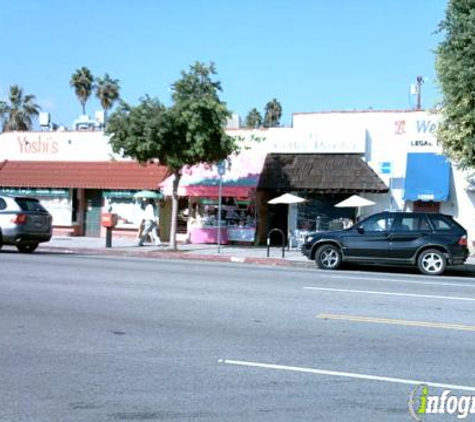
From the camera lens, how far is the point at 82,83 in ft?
198

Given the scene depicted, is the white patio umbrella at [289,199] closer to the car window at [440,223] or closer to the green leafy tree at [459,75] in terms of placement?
the green leafy tree at [459,75]

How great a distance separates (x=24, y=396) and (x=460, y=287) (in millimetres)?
10395

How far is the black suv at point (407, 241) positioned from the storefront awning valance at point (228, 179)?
7.79 meters

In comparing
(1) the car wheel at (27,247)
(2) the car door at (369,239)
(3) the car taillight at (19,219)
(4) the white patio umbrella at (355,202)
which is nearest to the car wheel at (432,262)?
(2) the car door at (369,239)

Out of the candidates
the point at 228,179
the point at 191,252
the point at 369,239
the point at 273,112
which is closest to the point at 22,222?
the point at 191,252

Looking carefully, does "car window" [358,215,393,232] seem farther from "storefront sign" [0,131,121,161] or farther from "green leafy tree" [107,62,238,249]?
"storefront sign" [0,131,121,161]

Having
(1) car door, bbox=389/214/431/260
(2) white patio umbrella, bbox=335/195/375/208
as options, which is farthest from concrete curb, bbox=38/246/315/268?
(2) white patio umbrella, bbox=335/195/375/208

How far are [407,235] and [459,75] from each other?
4378 millimetres

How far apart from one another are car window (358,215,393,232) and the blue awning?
6.18m

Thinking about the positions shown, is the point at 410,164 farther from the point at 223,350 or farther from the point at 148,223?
the point at 223,350

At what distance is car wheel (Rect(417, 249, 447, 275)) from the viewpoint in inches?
675

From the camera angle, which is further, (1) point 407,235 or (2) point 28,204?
(2) point 28,204

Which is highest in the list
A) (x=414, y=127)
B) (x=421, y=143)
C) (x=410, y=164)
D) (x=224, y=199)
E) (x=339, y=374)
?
(x=414, y=127)

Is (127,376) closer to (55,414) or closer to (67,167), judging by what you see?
(55,414)
